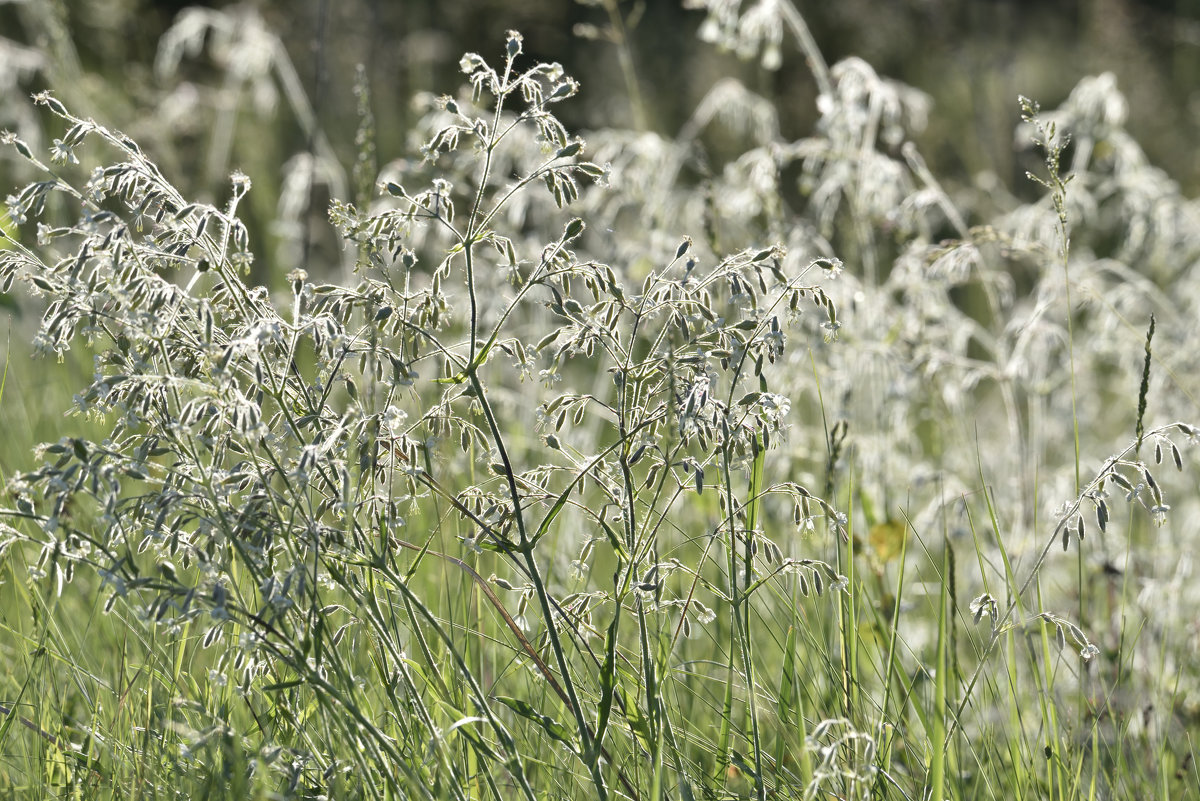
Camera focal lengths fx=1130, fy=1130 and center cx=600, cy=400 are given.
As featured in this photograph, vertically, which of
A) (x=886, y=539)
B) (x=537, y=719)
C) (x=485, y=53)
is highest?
(x=485, y=53)

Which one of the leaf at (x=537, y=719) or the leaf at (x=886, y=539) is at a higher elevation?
the leaf at (x=886, y=539)

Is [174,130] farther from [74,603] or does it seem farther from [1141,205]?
[1141,205]

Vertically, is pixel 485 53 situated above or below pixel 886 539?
above

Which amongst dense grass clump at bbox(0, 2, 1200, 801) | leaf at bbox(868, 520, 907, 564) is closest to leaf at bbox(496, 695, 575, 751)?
dense grass clump at bbox(0, 2, 1200, 801)

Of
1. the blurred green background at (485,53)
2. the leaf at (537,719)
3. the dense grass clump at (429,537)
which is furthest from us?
the blurred green background at (485,53)

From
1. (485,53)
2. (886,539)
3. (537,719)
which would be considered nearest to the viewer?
(537,719)

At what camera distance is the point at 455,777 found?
5.58 ft

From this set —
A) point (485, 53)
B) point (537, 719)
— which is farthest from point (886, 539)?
point (485, 53)

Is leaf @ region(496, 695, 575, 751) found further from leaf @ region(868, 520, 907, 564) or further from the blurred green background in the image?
the blurred green background

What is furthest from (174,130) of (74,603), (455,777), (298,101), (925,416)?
(455,777)

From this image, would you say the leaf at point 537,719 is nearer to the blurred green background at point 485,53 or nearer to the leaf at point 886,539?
the leaf at point 886,539

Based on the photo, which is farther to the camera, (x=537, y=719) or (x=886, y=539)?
(x=886, y=539)

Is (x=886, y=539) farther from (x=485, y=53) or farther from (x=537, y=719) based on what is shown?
(x=485, y=53)

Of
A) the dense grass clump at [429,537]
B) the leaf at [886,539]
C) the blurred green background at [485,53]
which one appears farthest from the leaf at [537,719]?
the blurred green background at [485,53]
